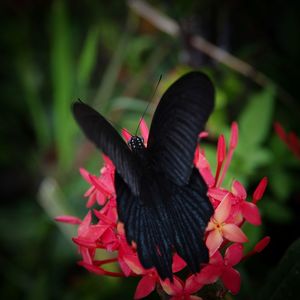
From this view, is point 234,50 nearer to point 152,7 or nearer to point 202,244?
point 152,7

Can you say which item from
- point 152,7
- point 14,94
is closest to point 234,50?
point 152,7

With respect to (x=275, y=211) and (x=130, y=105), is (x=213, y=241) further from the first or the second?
(x=130, y=105)

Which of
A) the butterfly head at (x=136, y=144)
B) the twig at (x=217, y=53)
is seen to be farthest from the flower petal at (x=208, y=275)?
the twig at (x=217, y=53)

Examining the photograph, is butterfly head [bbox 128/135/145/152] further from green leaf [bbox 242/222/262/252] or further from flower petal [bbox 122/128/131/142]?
green leaf [bbox 242/222/262/252]

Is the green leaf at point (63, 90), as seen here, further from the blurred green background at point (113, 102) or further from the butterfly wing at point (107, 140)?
the butterfly wing at point (107, 140)

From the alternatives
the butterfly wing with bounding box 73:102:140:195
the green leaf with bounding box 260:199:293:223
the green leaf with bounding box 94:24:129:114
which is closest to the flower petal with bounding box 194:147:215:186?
the butterfly wing with bounding box 73:102:140:195

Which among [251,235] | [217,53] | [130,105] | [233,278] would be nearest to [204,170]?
[233,278]

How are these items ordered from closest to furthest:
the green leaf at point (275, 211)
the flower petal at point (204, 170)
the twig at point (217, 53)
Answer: the flower petal at point (204, 170)
the green leaf at point (275, 211)
the twig at point (217, 53)
